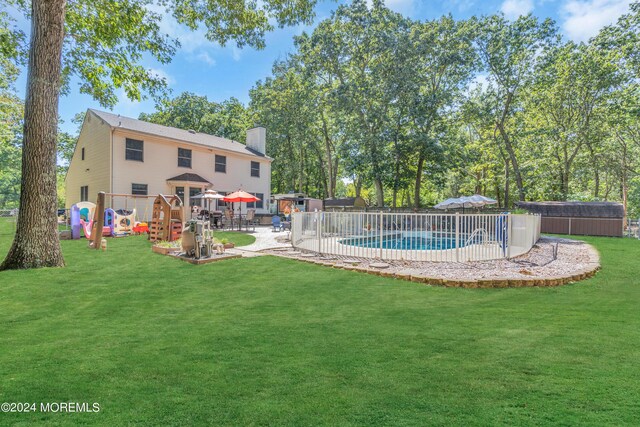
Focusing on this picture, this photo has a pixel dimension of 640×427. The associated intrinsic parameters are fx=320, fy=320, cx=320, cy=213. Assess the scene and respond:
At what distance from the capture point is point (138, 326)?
355 cm

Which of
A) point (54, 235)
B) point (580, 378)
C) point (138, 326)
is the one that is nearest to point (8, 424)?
point (138, 326)

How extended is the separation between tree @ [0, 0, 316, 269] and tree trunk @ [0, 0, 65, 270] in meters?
0.02

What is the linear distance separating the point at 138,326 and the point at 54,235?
4.87 meters

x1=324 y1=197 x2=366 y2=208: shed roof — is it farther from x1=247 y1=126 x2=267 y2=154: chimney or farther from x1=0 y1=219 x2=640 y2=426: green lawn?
x1=0 y1=219 x2=640 y2=426: green lawn

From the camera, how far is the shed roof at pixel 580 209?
1606 centimetres

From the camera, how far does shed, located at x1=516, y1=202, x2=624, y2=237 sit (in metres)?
16.0

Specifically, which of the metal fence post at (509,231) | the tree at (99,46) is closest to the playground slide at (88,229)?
the tree at (99,46)

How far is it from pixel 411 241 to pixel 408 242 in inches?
5.1

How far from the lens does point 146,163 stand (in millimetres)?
17969

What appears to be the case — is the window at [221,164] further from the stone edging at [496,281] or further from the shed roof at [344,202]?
the stone edging at [496,281]

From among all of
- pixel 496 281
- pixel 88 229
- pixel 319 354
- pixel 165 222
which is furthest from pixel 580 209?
pixel 88 229

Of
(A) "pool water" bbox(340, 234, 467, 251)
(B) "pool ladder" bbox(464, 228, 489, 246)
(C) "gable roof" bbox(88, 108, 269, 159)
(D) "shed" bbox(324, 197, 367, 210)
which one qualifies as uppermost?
(C) "gable roof" bbox(88, 108, 269, 159)

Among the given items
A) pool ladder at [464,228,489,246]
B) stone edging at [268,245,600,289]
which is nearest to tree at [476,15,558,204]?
pool ladder at [464,228,489,246]

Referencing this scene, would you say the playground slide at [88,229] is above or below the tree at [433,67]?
below
